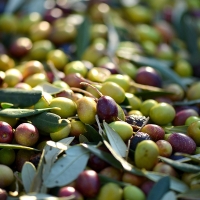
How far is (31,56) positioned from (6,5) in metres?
0.66

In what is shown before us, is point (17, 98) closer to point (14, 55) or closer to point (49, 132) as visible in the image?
point (49, 132)

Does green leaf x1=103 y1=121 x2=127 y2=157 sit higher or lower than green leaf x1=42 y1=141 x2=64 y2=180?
higher

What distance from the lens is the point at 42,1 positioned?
2.71 m

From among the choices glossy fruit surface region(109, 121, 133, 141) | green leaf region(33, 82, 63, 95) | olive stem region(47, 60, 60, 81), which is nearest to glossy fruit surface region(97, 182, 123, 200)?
glossy fruit surface region(109, 121, 133, 141)

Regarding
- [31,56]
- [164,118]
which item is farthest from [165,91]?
[31,56]

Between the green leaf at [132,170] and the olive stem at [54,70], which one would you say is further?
the olive stem at [54,70]

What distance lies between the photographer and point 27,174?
1.27 meters

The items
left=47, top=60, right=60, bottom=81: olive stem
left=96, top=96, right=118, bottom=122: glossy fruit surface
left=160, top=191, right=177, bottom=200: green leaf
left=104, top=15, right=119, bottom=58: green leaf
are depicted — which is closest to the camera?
left=160, top=191, right=177, bottom=200: green leaf

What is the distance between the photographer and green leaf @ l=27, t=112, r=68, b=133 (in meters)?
1.41

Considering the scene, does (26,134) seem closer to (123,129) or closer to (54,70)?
(123,129)

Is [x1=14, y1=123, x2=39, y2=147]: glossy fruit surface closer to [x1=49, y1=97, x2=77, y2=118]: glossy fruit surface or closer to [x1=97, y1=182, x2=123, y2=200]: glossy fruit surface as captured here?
[x1=49, y1=97, x2=77, y2=118]: glossy fruit surface

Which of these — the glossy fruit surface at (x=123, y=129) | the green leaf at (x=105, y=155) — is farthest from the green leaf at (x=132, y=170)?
the glossy fruit surface at (x=123, y=129)

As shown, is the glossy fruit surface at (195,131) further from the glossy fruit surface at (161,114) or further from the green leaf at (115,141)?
the green leaf at (115,141)

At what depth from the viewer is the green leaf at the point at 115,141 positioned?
134 cm
